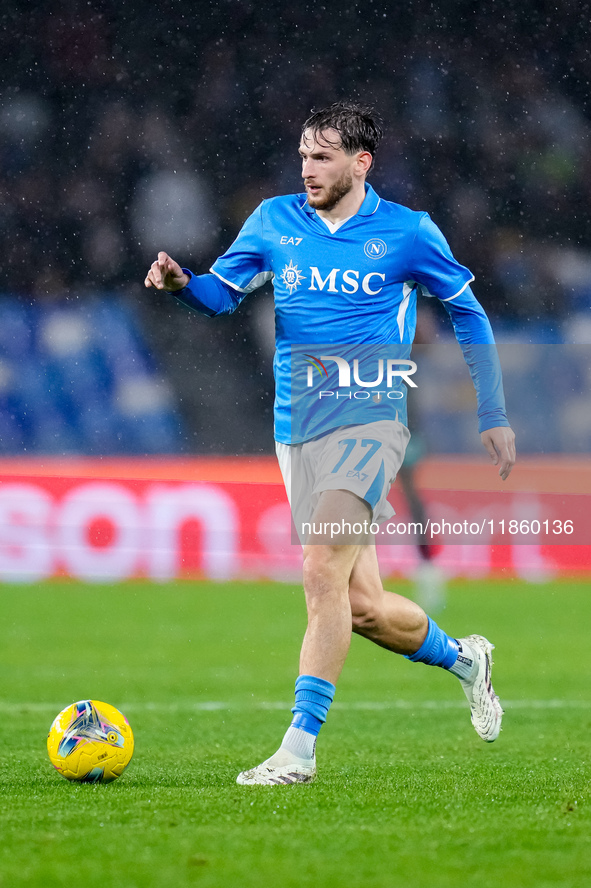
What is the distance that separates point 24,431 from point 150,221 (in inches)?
114

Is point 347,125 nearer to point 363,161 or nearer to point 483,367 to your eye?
point 363,161

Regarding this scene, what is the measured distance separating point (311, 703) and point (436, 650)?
2.36 feet

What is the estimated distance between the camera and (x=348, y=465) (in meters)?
3.61

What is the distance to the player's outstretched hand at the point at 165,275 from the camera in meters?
3.61

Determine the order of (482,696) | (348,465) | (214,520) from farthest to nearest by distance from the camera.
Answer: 1. (214,520)
2. (482,696)
3. (348,465)

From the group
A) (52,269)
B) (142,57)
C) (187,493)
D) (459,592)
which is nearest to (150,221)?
(52,269)

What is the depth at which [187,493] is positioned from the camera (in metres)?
10.5

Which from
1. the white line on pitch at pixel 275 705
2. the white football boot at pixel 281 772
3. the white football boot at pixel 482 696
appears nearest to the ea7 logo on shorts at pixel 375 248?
the white football boot at pixel 482 696

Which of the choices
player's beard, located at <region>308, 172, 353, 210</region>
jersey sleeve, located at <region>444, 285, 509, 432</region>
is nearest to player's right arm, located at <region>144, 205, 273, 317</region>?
player's beard, located at <region>308, 172, 353, 210</region>

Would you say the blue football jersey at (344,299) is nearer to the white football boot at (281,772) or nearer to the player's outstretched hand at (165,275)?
the player's outstretched hand at (165,275)

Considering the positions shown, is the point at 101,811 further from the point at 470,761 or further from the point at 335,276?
the point at 335,276

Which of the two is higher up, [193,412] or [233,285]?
[193,412]

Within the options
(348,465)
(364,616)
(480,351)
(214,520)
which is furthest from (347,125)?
(214,520)

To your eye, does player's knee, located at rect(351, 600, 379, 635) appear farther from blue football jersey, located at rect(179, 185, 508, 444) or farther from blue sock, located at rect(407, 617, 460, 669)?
blue football jersey, located at rect(179, 185, 508, 444)
